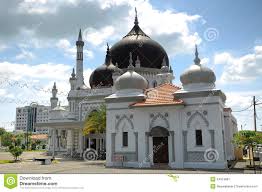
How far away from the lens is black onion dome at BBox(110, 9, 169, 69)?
39.3 m

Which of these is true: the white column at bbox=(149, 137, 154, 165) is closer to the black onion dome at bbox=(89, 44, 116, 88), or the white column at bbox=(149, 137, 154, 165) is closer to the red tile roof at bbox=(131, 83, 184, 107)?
the red tile roof at bbox=(131, 83, 184, 107)

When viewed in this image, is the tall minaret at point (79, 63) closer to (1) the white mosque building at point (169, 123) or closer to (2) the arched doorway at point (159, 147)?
(1) the white mosque building at point (169, 123)

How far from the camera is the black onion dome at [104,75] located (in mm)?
40406

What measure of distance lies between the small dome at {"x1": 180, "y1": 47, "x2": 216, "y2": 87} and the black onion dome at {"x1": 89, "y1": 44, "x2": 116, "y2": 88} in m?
18.1

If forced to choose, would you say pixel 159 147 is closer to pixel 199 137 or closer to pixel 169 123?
pixel 169 123

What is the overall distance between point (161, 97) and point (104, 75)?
59.5 feet

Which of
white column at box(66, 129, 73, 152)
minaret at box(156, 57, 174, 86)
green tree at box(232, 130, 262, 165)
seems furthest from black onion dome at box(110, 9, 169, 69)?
green tree at box(232, 130, 262, 165)

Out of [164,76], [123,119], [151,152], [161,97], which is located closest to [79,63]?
[164,76]

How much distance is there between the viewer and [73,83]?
42875mm

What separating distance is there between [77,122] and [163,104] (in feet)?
55.8

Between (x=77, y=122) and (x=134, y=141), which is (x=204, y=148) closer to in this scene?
(x=134, y=141)

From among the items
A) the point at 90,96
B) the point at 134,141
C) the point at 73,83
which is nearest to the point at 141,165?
the point at 134,141

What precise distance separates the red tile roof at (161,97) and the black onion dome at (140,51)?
14179mm

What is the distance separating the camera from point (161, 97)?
78.3 ft
